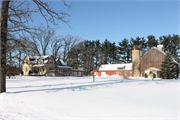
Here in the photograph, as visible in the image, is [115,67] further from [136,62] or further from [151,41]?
[151,41]

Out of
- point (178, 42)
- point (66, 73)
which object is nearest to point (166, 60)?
point (178, 42)

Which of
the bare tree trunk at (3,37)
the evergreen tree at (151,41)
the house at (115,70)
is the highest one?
the evergreen tree at (151,41)

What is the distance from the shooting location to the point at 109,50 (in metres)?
66.5

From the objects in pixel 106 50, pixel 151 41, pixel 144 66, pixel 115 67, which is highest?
pixel 151 41

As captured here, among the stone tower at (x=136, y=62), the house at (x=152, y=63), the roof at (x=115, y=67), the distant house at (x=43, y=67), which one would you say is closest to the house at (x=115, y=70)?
the roof at (x=115, y=67)

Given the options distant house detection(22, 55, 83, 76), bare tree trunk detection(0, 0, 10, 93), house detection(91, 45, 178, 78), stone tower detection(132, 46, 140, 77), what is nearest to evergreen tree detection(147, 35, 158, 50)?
house detection(91, 45, 178, 78)

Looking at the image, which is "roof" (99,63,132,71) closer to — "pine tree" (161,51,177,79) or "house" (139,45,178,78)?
"house" (139,45,178,78)

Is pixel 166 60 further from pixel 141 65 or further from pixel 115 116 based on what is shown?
pixel 115 116

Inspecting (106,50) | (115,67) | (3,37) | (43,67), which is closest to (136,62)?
(115,67)

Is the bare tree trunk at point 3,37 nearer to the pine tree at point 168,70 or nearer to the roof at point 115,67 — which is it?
the pine tree at point 168,70

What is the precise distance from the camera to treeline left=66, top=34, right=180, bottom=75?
56344 millimetres

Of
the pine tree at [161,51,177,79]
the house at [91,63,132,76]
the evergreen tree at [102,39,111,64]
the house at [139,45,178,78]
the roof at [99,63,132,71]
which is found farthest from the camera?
the evergreen tree at [102,39,111,64]

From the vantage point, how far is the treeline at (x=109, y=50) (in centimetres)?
5634

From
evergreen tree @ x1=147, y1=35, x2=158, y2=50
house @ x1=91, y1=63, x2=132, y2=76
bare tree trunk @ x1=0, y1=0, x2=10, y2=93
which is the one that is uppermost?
evergreen tree @ x1=147, y1=35, x2=158, y2=50
